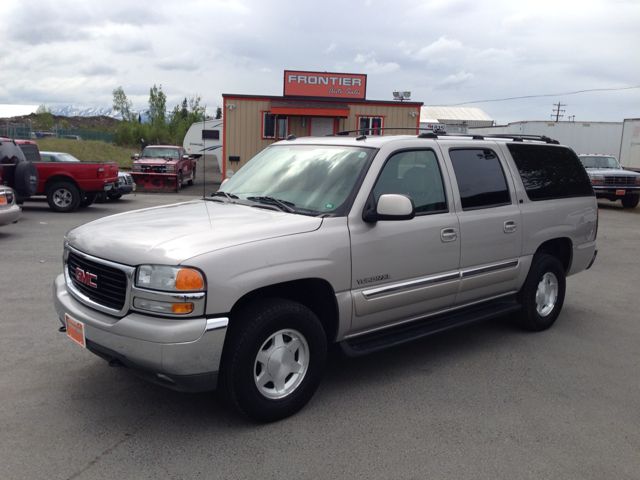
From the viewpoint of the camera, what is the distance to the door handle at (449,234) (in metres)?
4.47

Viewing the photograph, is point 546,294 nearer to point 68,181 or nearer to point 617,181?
point 68,181

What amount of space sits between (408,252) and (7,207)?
8639 millimetres

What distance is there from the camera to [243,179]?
16.0ft

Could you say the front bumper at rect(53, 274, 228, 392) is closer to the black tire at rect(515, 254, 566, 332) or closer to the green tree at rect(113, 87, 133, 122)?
the black tire at rect(515, 254, 566, 332)

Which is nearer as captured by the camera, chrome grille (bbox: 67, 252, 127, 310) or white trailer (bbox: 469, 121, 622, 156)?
chrome grille (bbox: 67, 252, 127, 310)

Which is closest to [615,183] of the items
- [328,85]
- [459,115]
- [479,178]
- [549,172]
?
[328,85]

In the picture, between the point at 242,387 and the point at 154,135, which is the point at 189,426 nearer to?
the point at 242,387

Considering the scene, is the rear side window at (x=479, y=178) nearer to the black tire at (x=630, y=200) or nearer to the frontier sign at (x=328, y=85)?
the black tire at (x=630, y=200)

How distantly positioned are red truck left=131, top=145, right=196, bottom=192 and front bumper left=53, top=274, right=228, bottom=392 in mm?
18815

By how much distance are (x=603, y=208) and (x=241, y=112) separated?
50.0ft

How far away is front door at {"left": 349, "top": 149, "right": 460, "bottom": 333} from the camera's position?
3982 millimetres

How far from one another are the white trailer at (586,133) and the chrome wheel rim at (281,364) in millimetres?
31356

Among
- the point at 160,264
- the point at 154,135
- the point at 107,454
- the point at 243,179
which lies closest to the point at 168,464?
the point at 107,454

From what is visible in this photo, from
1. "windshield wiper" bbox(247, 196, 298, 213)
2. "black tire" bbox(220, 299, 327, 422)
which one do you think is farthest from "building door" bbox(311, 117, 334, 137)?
"black tire" bbox(220, 299, 327, 422)
